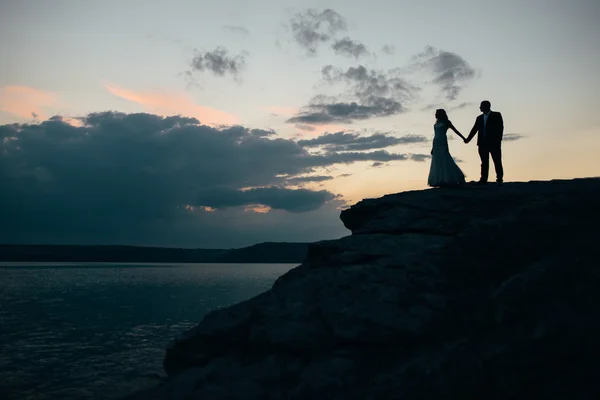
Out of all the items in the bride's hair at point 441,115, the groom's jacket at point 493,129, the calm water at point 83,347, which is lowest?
the calm water at point 83,347

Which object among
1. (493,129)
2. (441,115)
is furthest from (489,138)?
(441,115)

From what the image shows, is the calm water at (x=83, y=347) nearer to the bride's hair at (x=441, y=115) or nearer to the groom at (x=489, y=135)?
the bride's hair at (x=441, y=115)

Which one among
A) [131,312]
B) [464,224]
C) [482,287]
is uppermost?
[464,224]

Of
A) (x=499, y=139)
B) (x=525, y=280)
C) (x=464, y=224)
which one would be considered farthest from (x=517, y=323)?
(x=499, y=139)

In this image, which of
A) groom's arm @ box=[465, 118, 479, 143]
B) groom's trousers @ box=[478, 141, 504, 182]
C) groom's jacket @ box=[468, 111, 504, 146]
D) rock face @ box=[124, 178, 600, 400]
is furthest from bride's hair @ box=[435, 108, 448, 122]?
rock face @ box=[124, 178, 600, 400]

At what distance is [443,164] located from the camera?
16828 mm

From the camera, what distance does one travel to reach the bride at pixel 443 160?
1677 centimetres

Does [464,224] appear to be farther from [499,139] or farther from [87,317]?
[87,317]

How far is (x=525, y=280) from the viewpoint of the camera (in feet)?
35.8

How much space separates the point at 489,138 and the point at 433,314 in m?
8.53

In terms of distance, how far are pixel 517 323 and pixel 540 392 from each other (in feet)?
5.53

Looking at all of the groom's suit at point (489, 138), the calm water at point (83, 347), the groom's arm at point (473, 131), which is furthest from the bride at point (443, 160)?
the calm water at point (83, 347)

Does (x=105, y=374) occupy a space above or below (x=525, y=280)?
below

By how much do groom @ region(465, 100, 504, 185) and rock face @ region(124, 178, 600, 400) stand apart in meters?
1.20
